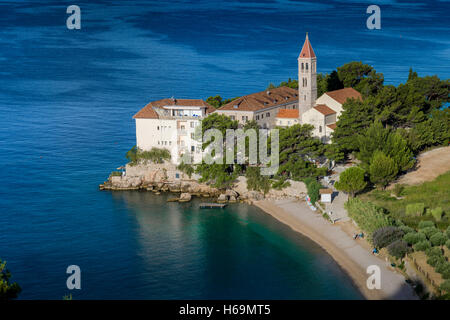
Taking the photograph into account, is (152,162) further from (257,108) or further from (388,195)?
(388,195)

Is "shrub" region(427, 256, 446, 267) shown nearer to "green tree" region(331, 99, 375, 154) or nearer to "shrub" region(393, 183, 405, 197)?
"shrub" region(393, 183, 405, 197)

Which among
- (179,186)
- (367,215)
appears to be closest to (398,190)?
(367,215)

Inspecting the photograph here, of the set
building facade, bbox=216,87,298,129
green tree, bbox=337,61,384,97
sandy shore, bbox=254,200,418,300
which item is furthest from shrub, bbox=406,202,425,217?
green tree, bbox=337,61,384,97

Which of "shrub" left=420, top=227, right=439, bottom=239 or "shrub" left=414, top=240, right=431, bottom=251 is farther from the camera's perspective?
"shrub" left=420, top=227, right=439, bottom=239

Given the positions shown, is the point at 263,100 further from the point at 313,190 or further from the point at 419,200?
the point at 419,200

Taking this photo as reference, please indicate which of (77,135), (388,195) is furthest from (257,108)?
(77,135)
